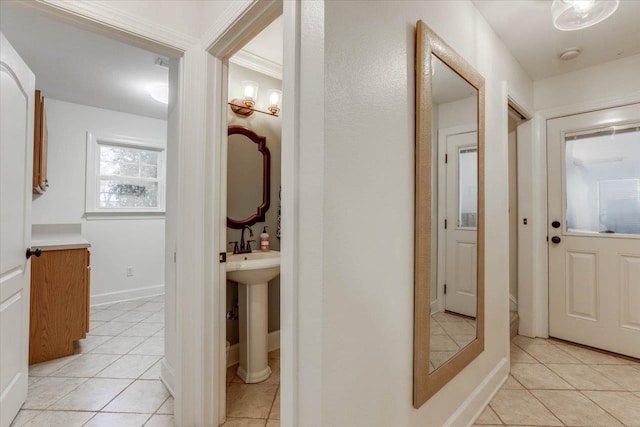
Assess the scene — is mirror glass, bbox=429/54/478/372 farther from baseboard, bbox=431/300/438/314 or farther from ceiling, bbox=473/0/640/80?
ceiling, bbox=473/0/640/80

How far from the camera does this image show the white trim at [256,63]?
7.57 feet

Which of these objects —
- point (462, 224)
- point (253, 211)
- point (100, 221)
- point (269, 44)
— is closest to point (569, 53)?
point (462, 224)

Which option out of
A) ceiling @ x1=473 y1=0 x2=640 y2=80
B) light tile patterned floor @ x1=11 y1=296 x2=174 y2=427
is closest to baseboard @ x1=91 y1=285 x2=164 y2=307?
light tile patterned floor @ x1=11 y1=296 x2=174 y2=427

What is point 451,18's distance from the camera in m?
1.53

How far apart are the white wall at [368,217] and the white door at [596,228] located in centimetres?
197

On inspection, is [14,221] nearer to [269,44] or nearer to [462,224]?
[269,44]

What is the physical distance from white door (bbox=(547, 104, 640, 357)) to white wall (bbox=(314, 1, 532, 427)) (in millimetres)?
1974

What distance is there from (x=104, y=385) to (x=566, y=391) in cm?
305

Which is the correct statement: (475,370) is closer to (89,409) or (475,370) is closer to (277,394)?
(277,394)

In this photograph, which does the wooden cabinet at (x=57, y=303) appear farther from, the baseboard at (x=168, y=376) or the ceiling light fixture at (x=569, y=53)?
the ceiling light fixture at (x=569, y=53)

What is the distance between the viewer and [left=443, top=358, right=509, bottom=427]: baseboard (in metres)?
1.50

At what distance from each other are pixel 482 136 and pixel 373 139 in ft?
3.44

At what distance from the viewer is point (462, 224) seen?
1618 millimetres

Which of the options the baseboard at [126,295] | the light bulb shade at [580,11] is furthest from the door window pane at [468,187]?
the baseboard at [126,295]
